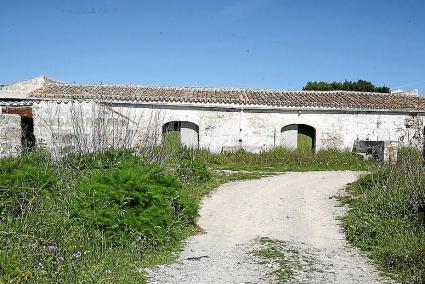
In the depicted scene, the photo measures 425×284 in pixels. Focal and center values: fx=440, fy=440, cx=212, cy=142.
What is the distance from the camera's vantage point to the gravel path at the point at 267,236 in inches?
223

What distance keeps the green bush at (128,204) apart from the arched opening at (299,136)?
1583 centimetres

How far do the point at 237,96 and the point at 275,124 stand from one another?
2.61m

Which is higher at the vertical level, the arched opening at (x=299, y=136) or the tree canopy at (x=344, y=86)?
the tree canopy at (x=344, y=86)

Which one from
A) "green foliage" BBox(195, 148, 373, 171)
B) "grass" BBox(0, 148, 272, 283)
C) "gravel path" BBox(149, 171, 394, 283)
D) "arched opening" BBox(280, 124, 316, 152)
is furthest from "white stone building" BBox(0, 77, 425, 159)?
"grass" BBox(0, 148, 272, 283)

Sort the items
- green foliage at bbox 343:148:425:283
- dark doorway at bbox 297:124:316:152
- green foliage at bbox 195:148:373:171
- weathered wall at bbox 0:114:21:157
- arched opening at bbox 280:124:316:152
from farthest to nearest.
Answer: dark doorway at bbox 297:124:316:152 < arched opening at bbox 280:124:316:152 < green foliage at bbox 195:148:373:171 < weathered wall at bbox 0:114:21:157 < green foliage at bbox 343:148:425:283

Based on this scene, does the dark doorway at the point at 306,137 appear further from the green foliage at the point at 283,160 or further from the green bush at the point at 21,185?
the green bush at the point at 21,185

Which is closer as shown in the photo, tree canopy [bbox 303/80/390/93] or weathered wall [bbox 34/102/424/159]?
weathered wall [bbox 34/102/424/159]

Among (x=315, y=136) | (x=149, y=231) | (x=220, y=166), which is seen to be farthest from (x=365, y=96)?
(x=149, y=231)

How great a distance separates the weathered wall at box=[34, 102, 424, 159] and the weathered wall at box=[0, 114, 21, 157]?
9577 millimetres

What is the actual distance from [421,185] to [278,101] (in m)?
14.8

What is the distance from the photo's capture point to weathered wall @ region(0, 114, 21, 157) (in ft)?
37.3

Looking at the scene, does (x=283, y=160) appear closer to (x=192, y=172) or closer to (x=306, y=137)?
(x=306, y=137)

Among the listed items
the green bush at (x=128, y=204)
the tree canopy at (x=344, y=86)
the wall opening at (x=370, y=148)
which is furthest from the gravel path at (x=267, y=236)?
the tree canopy at (x=344, y=86)

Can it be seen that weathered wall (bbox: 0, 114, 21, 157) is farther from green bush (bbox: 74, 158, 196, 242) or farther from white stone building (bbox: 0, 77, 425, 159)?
white stone building (bbox: 0, 77, 425, 159)
